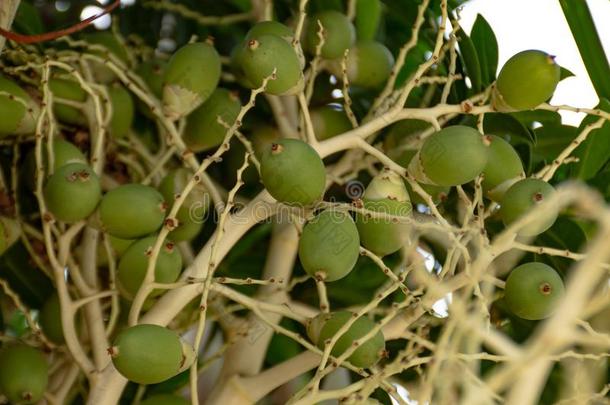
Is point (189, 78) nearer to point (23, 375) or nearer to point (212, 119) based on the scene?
point (212, 119)

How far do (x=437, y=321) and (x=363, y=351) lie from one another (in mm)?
117

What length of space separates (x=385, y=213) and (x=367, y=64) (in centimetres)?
29

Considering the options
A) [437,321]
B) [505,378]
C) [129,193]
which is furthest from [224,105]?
[505,378]

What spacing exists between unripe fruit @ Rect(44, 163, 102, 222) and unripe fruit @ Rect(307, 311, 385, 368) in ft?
0.80

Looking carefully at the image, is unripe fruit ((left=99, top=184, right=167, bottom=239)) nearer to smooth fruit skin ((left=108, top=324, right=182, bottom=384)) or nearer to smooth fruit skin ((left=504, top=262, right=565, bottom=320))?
smooth fruit skin ((left=108, top=324, right=182, bottom=384))

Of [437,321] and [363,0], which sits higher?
[363,0]

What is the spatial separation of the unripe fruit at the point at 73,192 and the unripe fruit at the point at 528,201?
1.21ft

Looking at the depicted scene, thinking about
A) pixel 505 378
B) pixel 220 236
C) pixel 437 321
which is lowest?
pixel 437 321

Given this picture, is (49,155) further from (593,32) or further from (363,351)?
(593,32)

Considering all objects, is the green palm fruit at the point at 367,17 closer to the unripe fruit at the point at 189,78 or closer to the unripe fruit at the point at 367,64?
the unripe fruit at the point at 367,64

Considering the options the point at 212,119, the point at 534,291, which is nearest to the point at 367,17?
the point at 212,119

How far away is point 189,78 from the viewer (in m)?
0.89

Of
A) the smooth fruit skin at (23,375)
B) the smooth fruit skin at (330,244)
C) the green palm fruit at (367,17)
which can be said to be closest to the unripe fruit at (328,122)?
the green palm fruit at (367,17)

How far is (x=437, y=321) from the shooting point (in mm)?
816
